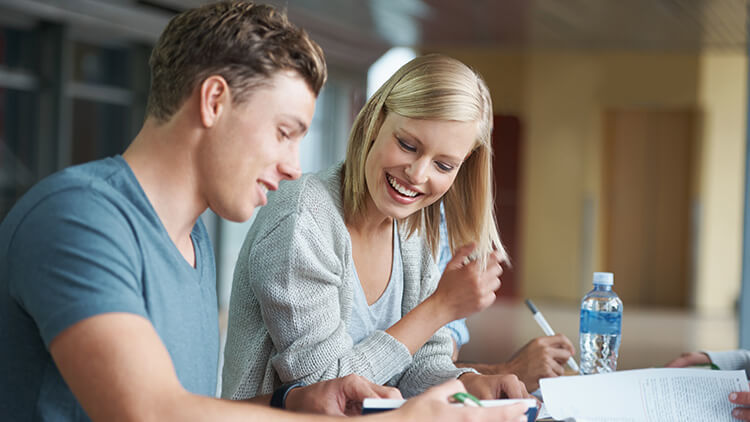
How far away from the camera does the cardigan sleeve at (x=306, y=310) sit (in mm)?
1508

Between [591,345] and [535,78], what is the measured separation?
918cm

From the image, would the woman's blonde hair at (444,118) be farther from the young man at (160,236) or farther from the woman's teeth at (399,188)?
the young man at (160,236)

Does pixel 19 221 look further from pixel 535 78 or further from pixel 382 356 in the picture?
pixel 535 78

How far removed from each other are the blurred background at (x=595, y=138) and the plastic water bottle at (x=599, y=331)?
18.0 ft

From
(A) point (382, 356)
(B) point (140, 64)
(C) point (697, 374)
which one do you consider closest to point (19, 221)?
(A) point (382, 356)

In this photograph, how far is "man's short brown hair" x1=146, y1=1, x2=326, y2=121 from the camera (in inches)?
44.0

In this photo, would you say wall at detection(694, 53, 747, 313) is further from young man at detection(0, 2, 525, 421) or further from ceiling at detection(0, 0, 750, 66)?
young man at detection(0, 2, 525, 421)

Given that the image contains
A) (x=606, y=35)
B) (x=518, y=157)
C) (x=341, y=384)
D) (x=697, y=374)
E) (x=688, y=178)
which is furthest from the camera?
(x=518, y=157)

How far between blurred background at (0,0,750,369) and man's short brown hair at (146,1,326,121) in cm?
620

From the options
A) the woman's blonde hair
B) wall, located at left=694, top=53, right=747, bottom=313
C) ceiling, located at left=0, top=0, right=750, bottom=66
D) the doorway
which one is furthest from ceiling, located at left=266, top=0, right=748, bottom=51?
the woman's blonde hair

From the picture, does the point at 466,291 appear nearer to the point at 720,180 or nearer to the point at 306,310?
the point at 306,310

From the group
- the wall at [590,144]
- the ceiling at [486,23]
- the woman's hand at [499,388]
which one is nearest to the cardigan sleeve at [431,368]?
the woman's hand at [499,388]

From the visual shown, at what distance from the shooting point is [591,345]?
1.85 meters

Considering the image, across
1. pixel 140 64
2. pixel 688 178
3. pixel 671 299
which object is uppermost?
pixel 140 64
